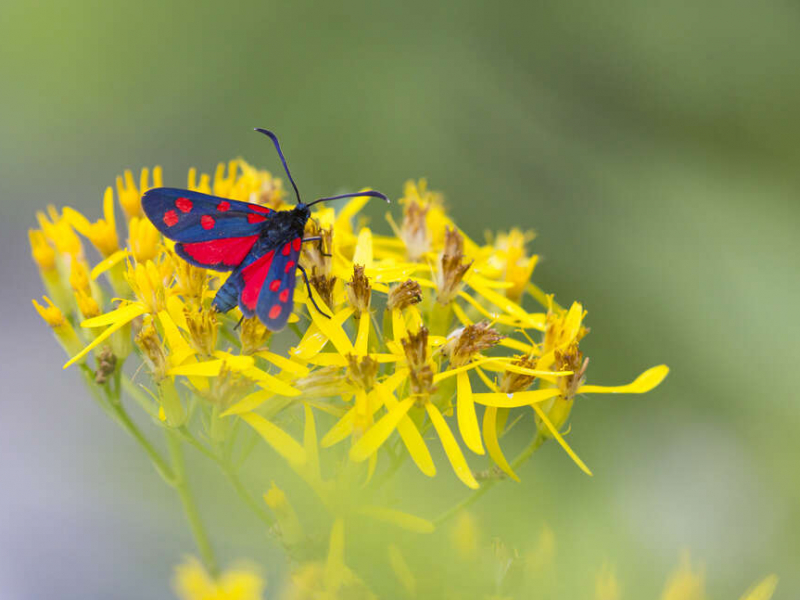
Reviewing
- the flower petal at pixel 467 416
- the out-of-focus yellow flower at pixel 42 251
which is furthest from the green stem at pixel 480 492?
the out-of-focus yellow flower at pixel 42 251

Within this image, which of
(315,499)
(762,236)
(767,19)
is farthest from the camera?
(767,19)

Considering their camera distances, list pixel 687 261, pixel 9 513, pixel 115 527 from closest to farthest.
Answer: pixel 115 527, pixel 9 513, pixel 687 261

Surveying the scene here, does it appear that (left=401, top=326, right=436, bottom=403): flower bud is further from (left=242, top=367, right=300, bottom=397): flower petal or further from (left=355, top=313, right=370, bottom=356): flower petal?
(left=242, top=367, right=300, bottom=397): flower petal

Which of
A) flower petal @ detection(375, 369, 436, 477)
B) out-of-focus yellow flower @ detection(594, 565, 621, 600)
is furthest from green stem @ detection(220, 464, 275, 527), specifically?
out-of-focus yellow flower @ detection(594, 565, 621, 600)

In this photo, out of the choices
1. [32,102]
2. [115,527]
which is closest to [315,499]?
[115,527]

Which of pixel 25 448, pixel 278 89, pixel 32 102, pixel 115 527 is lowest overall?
pixel 115 527

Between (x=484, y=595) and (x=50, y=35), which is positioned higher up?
(x=50, y=35)

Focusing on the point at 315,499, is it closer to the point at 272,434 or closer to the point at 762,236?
the point at 272,434

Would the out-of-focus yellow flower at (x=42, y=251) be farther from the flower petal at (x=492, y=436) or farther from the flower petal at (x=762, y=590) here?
the flower petal at (x=762, y=590)
